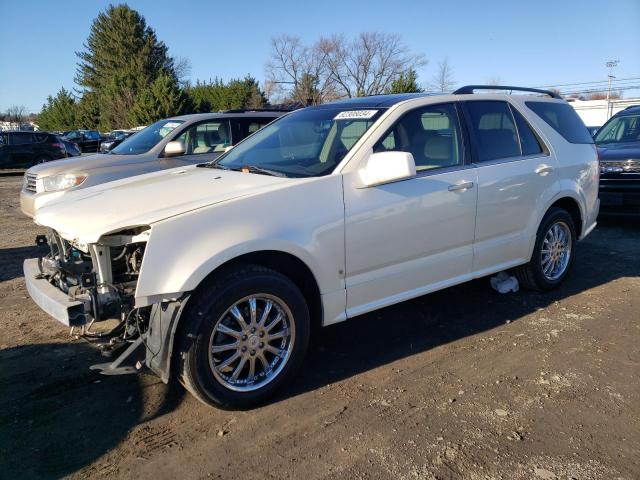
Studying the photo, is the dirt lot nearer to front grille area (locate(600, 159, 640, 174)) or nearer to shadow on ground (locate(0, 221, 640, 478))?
shadow on ground (locate(0, 221, 640, 478))

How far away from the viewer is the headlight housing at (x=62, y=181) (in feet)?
23.0

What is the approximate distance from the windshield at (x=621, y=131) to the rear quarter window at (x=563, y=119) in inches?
160

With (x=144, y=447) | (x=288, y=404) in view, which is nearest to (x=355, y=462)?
(x=288, y=404)

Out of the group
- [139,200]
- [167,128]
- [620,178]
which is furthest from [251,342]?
[620,178]

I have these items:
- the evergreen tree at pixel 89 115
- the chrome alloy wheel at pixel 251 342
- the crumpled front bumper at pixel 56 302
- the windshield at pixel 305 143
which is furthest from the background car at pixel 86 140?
the chrome alloy wheel at pixel 251 342

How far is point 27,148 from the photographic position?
19312 mm

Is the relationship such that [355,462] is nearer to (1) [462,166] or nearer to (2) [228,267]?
(2) [228,267]

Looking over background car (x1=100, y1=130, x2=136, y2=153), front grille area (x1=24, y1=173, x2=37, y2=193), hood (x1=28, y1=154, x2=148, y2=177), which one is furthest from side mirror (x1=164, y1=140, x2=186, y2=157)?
background car (x1=100, y1=130, x2=136, y2=153)

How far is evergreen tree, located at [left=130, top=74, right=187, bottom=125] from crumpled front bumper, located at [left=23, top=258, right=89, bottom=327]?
38799 millimetres

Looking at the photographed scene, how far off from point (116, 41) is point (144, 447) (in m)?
67.2

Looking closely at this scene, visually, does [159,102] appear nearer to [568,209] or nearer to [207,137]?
[207,137]

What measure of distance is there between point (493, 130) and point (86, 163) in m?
5.37

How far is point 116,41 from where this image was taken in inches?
2419

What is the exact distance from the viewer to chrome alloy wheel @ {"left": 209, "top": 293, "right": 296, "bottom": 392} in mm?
3111
